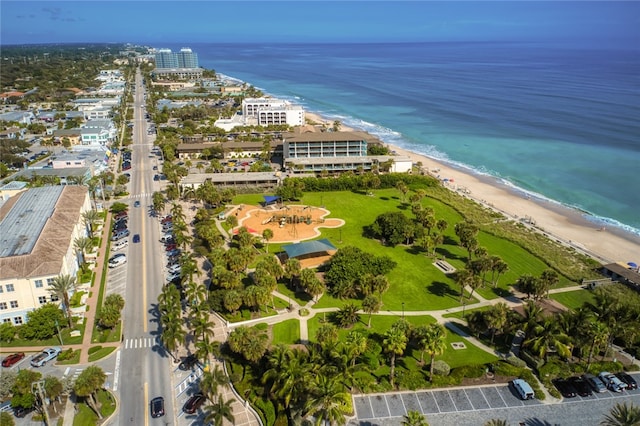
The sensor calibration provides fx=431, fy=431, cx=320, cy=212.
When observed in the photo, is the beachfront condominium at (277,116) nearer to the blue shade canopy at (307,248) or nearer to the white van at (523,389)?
the blue shade canopy at (307,248)

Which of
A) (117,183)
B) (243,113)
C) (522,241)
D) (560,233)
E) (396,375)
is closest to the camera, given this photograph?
(396,375)

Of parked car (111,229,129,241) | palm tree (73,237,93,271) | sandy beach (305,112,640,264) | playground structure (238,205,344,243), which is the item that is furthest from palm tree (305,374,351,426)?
sandy beach (305,112,640,264)

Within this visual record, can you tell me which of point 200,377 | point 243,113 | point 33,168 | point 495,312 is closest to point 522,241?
point 495,312

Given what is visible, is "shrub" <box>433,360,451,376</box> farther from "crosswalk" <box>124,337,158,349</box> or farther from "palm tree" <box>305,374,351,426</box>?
"crosswalk" <box>124,337,158,349</box>

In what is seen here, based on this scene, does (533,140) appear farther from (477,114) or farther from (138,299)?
(138,299)

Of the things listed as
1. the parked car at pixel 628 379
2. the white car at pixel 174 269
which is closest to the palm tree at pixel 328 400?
the parked car at pixel 628 379

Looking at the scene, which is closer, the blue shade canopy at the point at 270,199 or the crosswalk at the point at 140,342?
the crosswalk at the point at 140,342
